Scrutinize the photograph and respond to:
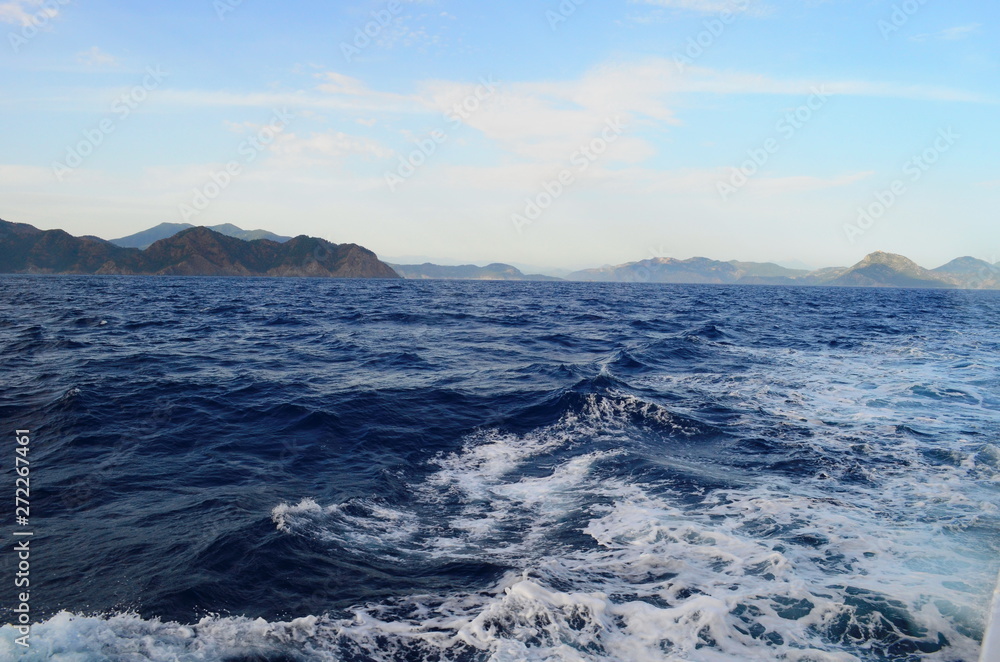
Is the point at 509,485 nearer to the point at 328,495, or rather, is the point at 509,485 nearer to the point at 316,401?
the point at 328,495

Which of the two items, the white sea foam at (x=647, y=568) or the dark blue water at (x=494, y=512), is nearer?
the white sea foam at (x=647, y=568)

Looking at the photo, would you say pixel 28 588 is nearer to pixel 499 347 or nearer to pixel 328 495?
pixel 328 495

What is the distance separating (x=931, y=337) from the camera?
3491 cm

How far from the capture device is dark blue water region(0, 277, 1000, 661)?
5621 millimetres

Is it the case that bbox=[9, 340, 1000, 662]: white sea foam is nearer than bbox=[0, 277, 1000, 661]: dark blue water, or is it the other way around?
bbox=[9, 340, 1000, 662]: white sea foam

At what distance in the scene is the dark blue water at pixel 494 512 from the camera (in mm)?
5621

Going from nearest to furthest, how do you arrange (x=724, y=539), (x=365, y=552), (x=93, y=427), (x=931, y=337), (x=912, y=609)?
1. (x=912, y=609)
2. (x=365, y=552)
3. (x=724, y=539)
4. (x=93, y=427)
5. (x=931, y=337)

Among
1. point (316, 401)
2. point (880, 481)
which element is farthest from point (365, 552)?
point (880, 481)

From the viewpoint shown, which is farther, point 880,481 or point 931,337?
point 931,337

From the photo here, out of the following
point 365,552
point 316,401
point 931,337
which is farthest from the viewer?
point 931,337

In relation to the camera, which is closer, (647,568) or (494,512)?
(647,568)

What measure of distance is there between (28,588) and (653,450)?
1078cm

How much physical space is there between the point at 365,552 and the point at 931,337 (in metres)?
41.3

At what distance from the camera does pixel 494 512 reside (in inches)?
351
